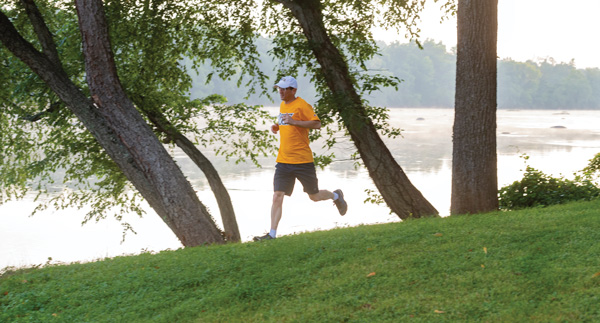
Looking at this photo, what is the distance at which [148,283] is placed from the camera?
255 inches

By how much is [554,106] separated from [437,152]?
333 ft

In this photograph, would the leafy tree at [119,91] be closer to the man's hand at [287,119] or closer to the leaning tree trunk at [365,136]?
the man's hand at [287,119]

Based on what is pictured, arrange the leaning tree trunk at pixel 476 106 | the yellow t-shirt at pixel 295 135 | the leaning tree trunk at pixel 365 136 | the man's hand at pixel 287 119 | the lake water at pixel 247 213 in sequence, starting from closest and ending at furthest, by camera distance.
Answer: the man's hand at pixel 287 119
the yellow t-shirt at pixel 295 135
the leaning tree trunk at pixel 476 106
the leaning tree trunk at pixel 365 136
the lake water at pixel 247 213

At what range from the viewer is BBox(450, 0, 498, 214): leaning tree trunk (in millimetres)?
8859

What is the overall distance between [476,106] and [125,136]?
5379 millimetres

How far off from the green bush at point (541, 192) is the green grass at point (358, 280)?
325cm

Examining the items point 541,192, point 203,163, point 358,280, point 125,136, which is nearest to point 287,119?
point 358,280

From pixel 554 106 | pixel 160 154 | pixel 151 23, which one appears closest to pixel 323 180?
pixel 151 23

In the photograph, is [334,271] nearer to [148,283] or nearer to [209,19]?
[148,283]

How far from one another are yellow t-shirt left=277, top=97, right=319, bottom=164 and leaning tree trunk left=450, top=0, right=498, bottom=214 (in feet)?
8.16

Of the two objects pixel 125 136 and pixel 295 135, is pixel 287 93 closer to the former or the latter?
pixel 295 135

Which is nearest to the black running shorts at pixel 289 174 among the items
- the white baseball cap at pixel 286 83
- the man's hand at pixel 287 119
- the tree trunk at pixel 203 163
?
the man's hand at pixel 287 119

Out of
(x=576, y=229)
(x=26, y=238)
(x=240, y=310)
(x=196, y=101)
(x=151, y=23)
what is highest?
(x=151, y=23)

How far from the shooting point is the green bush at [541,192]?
10950mm
